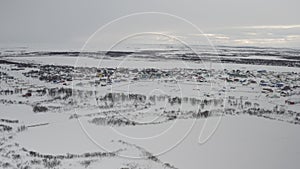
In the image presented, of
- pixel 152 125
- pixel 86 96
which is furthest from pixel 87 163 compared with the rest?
pixel 86 96

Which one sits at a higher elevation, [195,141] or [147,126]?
[147,126]

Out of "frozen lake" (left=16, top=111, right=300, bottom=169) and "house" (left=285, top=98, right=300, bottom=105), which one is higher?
"house" (left=285, top=98, right=300, bottom=105)

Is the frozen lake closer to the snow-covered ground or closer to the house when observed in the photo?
the snow-covered ground

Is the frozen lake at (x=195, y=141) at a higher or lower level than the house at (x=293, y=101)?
lower

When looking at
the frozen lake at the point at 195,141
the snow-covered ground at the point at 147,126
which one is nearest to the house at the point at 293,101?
the snow-covered ground at the point at 147,126

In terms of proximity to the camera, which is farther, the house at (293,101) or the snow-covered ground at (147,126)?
the house at (293,101)

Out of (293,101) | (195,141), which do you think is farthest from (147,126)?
(293,101)

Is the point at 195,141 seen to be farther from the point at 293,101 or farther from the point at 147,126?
the point at 293,101

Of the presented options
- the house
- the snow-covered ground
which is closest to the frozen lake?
the snow-covered ground

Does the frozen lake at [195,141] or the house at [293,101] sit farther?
the house at [293,101]

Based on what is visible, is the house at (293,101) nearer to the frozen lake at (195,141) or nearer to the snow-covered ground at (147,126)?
the snow-covered ground at (147,126)

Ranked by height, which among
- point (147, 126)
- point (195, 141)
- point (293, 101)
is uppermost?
point (293, 101)
